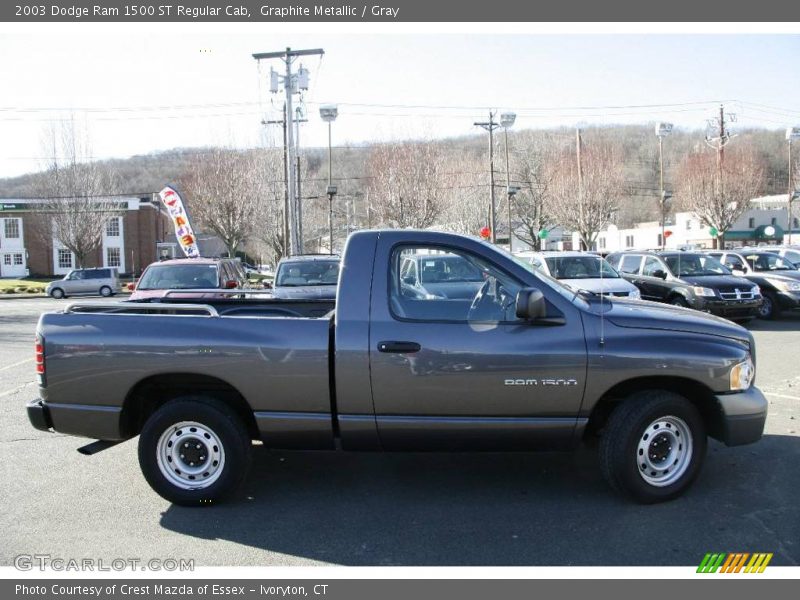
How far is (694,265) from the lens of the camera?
54.1 feet

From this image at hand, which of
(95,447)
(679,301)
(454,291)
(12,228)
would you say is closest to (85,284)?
(12,228)

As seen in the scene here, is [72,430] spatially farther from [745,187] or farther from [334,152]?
[745,187]

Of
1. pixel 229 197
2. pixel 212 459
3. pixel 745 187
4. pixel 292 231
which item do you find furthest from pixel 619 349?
pixel 745 187

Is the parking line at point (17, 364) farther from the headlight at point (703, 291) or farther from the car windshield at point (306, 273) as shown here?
the headlight at point (703, 291)

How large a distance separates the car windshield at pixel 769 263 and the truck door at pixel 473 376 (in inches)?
663

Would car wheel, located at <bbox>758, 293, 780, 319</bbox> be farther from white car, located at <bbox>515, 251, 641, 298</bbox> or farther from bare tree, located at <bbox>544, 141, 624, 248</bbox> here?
bare tree, located at <bbox>544, 141, 624, 248</bbox>

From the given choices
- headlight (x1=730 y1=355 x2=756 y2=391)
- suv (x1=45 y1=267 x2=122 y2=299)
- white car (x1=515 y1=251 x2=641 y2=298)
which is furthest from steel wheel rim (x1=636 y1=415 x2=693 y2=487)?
suv (x1=45 y1=267 x2=122 y2=299)

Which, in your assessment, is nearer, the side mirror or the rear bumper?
the side mirror

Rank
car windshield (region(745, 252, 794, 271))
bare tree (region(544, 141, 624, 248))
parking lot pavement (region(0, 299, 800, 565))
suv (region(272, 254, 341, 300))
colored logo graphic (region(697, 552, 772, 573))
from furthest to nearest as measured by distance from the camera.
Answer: bare tree (region(544, 141, 624, 248))
car windshield (region(745, 252, 794, 271))
suv (region(272, 254, 341, 300))
parking lot pavement (region(0, 299, 800, 565))
colored logo graphic (region(697, 552, 772, 573))

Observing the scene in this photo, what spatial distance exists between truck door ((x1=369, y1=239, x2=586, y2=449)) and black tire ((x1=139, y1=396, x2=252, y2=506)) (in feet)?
3.43

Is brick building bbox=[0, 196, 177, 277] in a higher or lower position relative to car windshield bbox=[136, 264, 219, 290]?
higher

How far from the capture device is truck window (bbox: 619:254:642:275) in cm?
1734

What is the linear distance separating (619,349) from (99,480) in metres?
4.30

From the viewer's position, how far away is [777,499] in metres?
4.85
